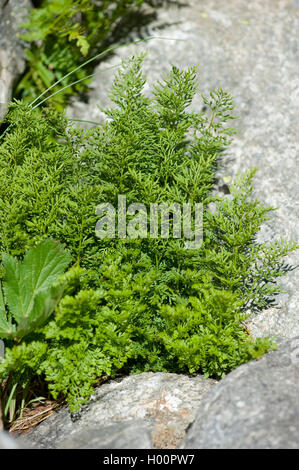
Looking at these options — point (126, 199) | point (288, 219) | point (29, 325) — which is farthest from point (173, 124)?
point (29, 325)

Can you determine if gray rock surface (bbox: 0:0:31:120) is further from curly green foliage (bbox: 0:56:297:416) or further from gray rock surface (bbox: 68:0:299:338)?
curly green foliage (bbox: 0:56:297:416)

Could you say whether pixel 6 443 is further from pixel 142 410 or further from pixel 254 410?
pixel 254 410

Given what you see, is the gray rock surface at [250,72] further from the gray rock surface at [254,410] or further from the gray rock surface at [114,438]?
the gray rock surface at [114,438]

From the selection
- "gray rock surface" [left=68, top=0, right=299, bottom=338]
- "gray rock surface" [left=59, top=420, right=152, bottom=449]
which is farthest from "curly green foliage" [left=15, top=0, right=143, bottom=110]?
"gray rock surface" [left=59, top=420, right=152, bottom=449]

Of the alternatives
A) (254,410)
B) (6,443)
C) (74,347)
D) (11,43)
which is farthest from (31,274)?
(11,43)

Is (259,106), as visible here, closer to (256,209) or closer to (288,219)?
(288,219)
